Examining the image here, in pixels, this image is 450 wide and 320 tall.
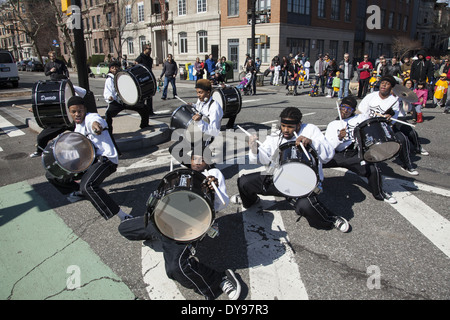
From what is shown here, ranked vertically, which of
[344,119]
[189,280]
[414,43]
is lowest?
[189,280]

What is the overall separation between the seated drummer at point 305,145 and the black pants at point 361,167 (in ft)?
2.93

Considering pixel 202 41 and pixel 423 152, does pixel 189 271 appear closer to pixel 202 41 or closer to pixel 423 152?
pixel 423 152

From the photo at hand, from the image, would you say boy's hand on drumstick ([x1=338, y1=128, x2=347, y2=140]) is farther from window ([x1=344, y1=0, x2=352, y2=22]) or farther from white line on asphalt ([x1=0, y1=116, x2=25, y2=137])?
window ([x1=344, y1=0, x2=352, y2=22])

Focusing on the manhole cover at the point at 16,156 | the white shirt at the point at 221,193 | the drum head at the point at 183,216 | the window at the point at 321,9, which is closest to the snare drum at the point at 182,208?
the drum head at the point at 183,216

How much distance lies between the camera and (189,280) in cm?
287

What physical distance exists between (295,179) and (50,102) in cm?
423

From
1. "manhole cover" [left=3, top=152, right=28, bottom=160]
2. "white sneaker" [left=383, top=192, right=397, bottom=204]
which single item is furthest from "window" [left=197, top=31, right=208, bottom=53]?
"white sneaker" [left=383, top=192, right=397, bottom=204]

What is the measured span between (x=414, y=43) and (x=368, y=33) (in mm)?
5851

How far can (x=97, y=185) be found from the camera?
403cm

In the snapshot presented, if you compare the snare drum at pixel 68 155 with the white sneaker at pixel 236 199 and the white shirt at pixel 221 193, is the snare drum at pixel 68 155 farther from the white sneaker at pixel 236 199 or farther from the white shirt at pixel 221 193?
the white sneaker at pixel 236 199

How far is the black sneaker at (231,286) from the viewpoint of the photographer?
114 inches

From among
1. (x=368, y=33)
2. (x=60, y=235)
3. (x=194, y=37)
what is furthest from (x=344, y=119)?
(x=368, y=33)

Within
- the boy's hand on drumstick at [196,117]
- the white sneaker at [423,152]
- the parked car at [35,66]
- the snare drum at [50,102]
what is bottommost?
the white sneaker at [423,152]
